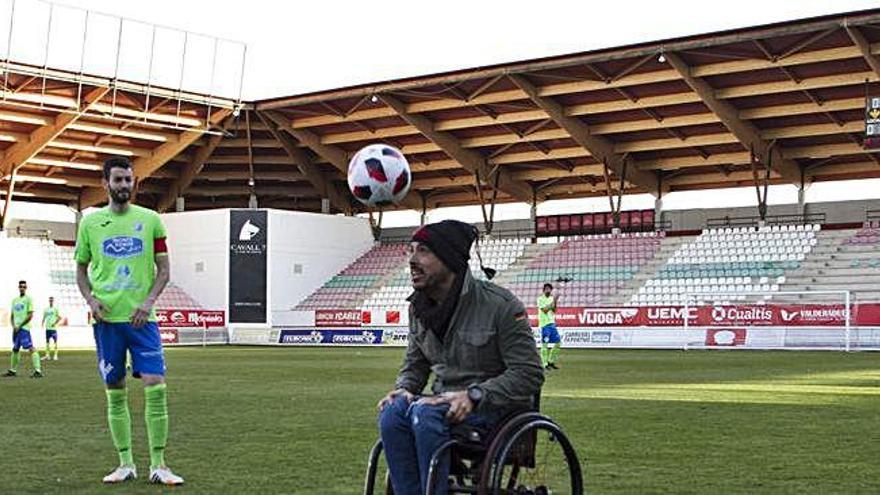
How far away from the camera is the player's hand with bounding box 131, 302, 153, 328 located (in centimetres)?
739

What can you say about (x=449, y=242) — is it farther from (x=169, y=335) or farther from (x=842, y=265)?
(x=169, y=335)

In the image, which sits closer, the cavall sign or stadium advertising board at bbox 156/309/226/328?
the cavall sign

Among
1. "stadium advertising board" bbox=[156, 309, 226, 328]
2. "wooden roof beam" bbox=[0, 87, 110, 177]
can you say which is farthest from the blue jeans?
"stadium advertising board" bbox=[156, 309, 226, 328]

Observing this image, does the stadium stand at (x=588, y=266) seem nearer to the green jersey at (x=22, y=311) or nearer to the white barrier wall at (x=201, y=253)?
the white barrier wall at (x=201, y=253)

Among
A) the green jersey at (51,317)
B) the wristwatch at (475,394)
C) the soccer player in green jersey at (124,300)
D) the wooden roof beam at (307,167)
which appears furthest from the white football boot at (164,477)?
the wooden roof beam at (307,167)

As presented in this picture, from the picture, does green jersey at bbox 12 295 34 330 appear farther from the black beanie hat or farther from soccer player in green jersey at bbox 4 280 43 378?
the black beanie hat

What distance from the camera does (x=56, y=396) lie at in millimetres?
16016

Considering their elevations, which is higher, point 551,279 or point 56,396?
point 551,279

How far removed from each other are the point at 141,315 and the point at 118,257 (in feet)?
1.45

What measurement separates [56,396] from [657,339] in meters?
26.4

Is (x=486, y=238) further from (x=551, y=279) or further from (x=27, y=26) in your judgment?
(x=27, y=26)

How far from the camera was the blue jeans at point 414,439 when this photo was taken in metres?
4.74

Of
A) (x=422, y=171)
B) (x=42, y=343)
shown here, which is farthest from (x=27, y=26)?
(x=422, y=171)

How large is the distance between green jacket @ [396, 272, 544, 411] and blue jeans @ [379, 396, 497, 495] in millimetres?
174
